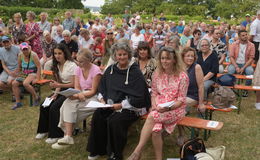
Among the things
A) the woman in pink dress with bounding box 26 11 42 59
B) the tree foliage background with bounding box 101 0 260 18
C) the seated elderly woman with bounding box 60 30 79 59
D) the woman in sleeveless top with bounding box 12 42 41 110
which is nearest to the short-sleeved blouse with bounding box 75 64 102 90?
the woman in sleeveless top with bounding box 12 42 41 110

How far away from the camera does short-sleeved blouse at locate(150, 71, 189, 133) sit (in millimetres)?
3232

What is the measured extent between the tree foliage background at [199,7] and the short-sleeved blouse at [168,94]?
2720 centimetres

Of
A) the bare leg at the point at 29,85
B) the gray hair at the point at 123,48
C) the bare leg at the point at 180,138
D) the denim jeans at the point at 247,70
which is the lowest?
the bare leg at the point at 180,138

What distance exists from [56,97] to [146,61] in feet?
5.32

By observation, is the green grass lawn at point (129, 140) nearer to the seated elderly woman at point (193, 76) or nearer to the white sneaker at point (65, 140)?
the white sneaker at point (65, 140)

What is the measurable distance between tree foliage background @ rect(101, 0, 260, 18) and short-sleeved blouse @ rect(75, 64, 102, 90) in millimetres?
27202

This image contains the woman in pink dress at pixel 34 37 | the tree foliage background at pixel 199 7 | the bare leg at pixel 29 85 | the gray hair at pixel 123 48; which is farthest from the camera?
the tree foliage background at pixel 199 7

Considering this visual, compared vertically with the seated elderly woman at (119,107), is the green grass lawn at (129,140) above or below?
below

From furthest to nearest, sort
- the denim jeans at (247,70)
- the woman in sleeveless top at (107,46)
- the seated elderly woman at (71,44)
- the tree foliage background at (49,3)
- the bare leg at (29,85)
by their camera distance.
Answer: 1. the tree foliage background at (49,3)
2. the seated elderly woman at (71,44)
3. the woman in sleeveless top at (107,46)
4. the denim jeans at (247,70)
5. the bare leg at (29,85)

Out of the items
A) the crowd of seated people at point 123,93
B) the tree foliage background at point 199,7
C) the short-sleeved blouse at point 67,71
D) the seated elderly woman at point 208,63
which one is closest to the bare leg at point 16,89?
the crowd of seated people at point 123,93

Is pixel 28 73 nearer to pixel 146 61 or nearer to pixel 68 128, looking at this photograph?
pixel 68 128

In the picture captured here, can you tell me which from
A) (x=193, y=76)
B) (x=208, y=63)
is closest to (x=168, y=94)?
(x=193, y=76)

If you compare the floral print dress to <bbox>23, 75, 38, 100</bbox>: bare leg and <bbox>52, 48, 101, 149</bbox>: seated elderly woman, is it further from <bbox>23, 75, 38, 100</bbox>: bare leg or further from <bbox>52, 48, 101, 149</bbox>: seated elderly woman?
<bbox>52, 48, 101, 149</bbox>: seated elderly woman

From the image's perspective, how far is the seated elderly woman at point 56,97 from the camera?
3.98 m
